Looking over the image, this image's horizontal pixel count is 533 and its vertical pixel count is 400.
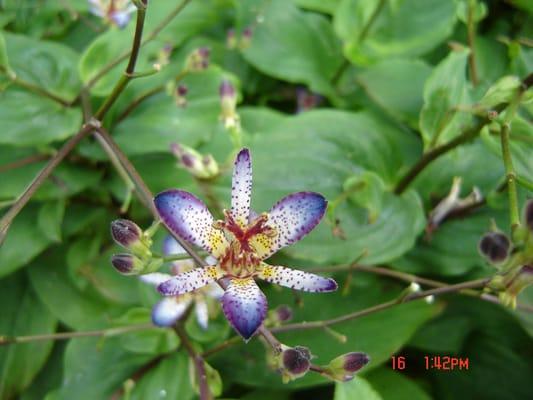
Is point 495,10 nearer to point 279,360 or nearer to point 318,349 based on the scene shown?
point 318,349

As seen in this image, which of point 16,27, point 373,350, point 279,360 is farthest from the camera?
point 16,27

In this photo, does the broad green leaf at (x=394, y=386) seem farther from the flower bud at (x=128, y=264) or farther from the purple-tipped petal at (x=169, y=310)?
the flower bud at (x=128, y=264)

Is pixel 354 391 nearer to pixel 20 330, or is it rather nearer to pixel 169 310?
pixel 169 310

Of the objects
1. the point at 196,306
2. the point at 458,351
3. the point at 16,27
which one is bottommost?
the point at 458,351

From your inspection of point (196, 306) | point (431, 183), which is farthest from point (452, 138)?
point (196, 306)

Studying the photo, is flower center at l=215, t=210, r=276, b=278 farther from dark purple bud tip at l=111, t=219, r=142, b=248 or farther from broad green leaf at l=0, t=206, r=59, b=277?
broad green leaf at l=0, t=206, r=59, b=277

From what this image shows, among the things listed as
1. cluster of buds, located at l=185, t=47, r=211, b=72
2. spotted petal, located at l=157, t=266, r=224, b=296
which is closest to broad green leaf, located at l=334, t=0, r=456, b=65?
cluster of buds, located at l=185, t=47, r=211, b=72

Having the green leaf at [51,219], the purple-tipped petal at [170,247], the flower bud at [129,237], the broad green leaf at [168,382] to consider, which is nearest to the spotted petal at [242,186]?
the flower bud at [129,237]
